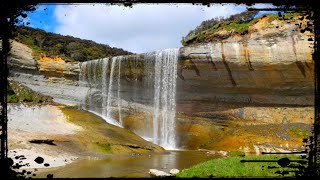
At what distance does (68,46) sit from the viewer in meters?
67.4

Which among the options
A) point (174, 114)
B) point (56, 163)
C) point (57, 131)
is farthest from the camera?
point (174, 114)

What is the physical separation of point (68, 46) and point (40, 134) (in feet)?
123

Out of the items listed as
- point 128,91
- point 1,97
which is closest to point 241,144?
point 128,91

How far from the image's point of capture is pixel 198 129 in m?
45.2

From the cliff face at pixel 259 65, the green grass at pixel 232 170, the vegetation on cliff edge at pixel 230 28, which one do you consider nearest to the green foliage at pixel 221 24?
the vegetation on cliff edge at pixel 230 28

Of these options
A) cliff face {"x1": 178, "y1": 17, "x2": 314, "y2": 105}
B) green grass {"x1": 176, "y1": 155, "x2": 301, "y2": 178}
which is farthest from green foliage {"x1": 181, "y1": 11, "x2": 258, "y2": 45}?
green grass {"x1": 176, "y1": 155, "x2": 301, "y2": 178}

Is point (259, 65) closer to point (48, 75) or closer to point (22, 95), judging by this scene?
point (48, 75)

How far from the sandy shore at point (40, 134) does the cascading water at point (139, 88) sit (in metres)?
8.62

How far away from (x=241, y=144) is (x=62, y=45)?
3850cm

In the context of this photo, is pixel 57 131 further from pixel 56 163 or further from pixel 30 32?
pixel 30 32

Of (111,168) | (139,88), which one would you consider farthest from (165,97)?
(111,168)

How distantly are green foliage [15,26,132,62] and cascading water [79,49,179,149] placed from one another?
455 inches

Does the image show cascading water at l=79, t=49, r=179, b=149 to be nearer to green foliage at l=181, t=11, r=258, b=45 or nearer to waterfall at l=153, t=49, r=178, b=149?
waterfall at l=153, t=49, r=178, b=149

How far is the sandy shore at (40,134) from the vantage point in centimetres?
2502
